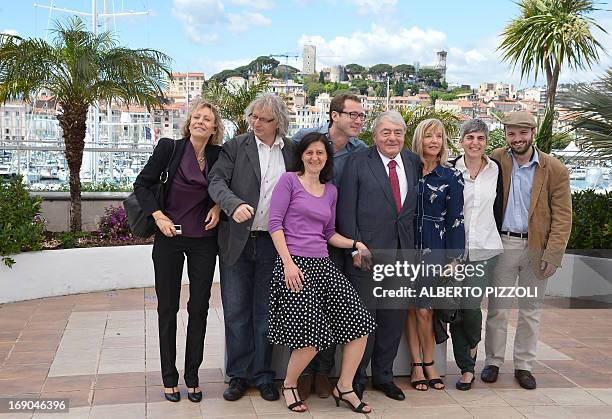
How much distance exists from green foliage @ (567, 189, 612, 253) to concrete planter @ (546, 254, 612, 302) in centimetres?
21

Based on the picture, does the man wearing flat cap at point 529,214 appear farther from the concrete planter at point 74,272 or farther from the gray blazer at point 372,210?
the concrete planter at point 74,272

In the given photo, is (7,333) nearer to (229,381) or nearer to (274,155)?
(229,381)

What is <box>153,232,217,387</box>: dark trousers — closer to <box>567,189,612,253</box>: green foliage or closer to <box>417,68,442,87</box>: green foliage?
<box>567,189,612,253</box>: green foliage

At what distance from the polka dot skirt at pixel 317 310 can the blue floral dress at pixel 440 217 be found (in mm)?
551

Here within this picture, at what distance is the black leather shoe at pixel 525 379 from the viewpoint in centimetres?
495

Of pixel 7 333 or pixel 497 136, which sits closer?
pixel 7 333

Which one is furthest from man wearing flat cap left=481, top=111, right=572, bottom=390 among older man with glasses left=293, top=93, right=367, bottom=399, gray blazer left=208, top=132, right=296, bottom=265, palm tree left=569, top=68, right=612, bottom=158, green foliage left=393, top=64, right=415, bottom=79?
green foliage left=393, top=64, right=415, bottom=79

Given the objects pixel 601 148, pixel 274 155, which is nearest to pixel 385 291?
pixel 274 155

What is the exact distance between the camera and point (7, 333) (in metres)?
6.13

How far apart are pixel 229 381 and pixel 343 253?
43.8 inches

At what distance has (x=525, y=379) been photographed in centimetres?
499

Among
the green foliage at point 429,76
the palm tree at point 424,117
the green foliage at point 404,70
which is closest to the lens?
the palm tree at point 424,117

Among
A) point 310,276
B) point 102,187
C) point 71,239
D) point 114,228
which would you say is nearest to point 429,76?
point 102,187

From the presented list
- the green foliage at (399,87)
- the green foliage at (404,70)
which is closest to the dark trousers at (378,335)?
the green foliage at (399,87)
